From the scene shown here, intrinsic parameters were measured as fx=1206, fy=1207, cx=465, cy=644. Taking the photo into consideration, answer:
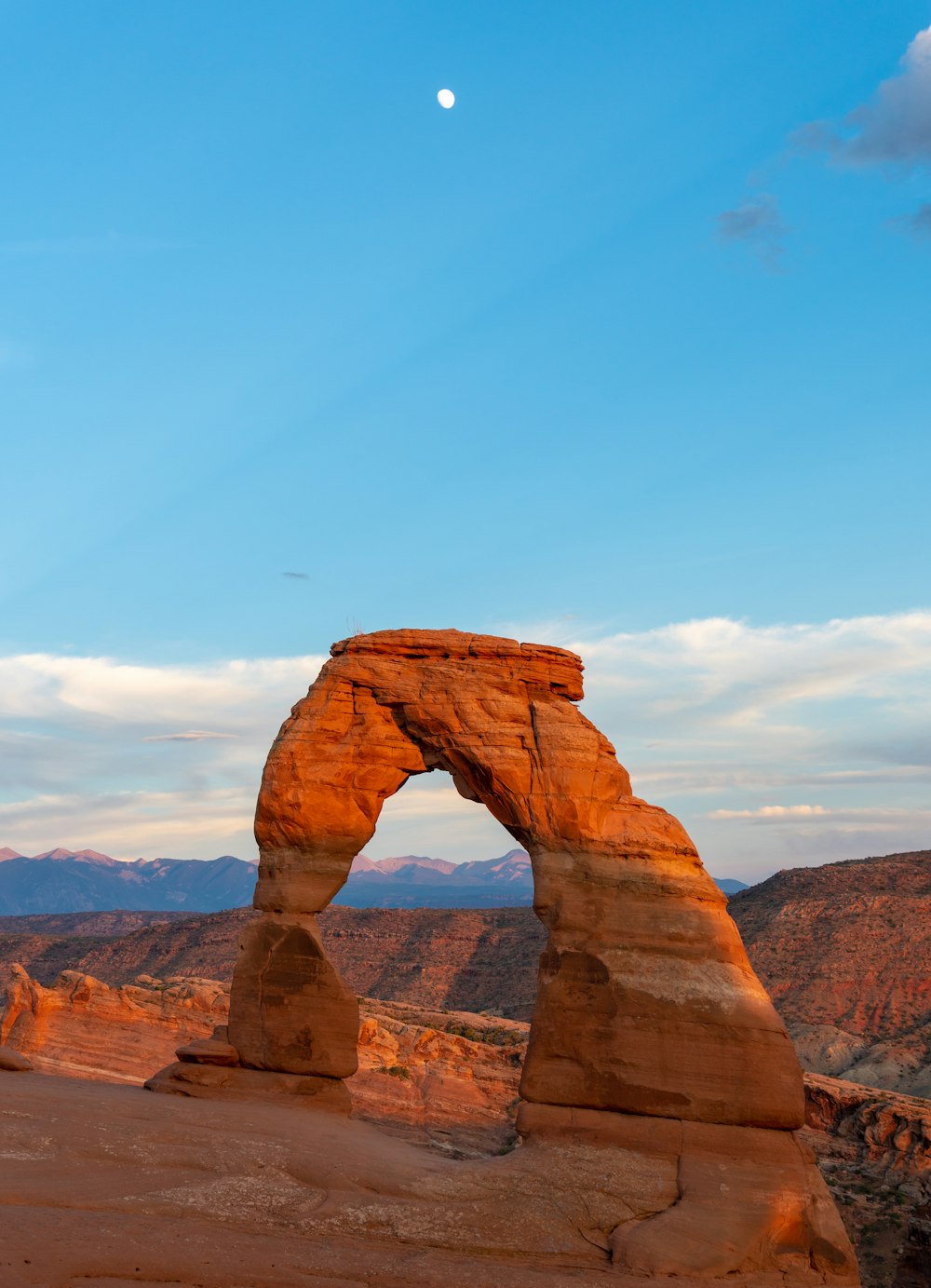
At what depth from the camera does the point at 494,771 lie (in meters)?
21.7

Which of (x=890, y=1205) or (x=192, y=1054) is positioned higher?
(x=192, y=1054)

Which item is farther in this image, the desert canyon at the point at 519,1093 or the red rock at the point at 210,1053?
the red rock at the point at 210,1053

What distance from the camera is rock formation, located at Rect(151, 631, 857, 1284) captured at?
1769 centimetres

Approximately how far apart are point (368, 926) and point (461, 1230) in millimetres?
59602

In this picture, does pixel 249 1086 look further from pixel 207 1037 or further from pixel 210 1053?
pixel 207 1037

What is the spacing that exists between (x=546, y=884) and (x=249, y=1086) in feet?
21.8

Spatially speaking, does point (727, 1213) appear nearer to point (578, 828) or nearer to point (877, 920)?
point (578, 828)

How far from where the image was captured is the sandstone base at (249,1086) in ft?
71.1

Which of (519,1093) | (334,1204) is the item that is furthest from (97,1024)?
(334,1204)

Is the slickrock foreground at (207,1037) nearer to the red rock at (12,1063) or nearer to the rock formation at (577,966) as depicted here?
the red rock at (12,1063)

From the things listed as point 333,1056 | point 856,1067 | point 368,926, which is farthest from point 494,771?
point 368,926

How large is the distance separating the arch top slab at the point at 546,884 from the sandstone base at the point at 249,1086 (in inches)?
10.4

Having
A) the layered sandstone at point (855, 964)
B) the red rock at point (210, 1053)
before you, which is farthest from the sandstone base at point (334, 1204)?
the layered sandstone at point (855, 964)

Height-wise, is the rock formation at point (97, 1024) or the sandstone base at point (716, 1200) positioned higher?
the rock formation at point (97, 1024)
